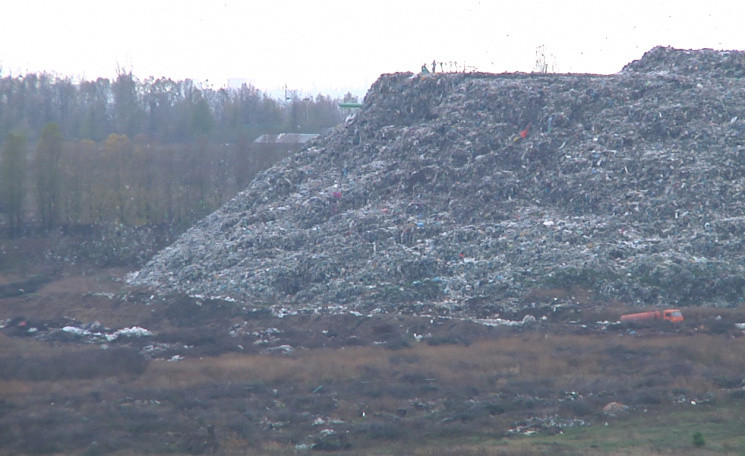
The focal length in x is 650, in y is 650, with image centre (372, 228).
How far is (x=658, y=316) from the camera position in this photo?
43.9 feet

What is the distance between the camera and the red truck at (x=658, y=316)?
43.3 feet

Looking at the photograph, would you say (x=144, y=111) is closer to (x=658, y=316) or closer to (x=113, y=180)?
(x=113, y=180)

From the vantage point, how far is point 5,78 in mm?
64000

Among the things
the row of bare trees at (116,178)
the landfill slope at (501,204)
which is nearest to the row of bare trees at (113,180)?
the row of bare trees at (116,178)

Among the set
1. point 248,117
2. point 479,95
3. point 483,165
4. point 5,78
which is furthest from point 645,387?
point 5,78

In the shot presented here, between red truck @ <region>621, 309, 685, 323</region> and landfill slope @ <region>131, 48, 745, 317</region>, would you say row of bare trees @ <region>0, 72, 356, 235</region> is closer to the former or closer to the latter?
landfill slope @ <region>131, 48, 745, 317</region>

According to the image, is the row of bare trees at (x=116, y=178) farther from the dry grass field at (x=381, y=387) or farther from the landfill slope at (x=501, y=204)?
the dry grass field at (x=381, y=387)

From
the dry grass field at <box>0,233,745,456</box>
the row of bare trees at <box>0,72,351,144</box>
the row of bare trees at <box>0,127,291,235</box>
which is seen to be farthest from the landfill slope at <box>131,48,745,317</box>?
the row of bare trees at <box>0,72,351,144</box>

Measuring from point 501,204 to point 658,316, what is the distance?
6384 millimetres

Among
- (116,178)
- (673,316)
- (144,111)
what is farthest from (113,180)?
(144,111)

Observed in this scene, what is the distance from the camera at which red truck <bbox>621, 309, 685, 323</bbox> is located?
519 inches

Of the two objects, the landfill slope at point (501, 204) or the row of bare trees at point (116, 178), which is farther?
the row of bare trees at point (116, 178)

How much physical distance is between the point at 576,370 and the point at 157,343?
8.59 metres

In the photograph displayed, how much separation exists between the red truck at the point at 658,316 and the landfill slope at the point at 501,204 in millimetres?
1188
